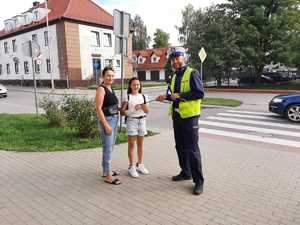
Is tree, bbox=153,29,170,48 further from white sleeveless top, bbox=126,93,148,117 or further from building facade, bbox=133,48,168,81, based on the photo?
white sleeveless top, bbox=126,93,148,117

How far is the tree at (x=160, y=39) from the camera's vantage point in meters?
70.3

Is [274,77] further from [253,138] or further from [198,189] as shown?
[198,189]

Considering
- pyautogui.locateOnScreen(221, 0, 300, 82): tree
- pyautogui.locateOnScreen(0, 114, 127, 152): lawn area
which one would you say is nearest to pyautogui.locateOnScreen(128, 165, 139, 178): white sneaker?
pyautogui.locateOnScreen(0, 114, 127, 152): lawn area

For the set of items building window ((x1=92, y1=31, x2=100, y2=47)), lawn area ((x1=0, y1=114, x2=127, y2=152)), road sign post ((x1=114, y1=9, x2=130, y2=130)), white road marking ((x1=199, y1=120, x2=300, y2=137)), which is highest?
building window ((x1=92, y1=31, x2=100, y2=47))

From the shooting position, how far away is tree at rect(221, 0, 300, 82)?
21.5m

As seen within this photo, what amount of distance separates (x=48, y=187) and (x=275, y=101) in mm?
8875

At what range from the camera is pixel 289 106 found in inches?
387

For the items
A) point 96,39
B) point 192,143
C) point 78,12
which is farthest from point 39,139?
point 78,12

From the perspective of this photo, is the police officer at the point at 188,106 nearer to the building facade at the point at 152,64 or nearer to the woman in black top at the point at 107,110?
the woman in black top at the point at 107,110

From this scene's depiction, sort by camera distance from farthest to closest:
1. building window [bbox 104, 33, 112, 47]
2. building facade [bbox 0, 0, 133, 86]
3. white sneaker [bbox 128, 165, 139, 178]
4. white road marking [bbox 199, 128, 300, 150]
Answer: building window [bbox 104, 33, 112, 47], building facade [bbox 0, 0, 133, 86], white road marking [bbox 199, 128, 300, 150], white sneaker [bbox 128, 165, 139, 178]

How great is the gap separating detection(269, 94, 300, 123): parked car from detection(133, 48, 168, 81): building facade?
3711cm

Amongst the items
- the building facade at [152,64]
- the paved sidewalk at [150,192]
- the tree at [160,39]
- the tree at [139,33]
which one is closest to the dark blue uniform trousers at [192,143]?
the paved sidewalk at [150,192]

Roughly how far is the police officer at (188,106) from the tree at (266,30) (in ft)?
62.7

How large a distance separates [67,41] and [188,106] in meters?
28.7
